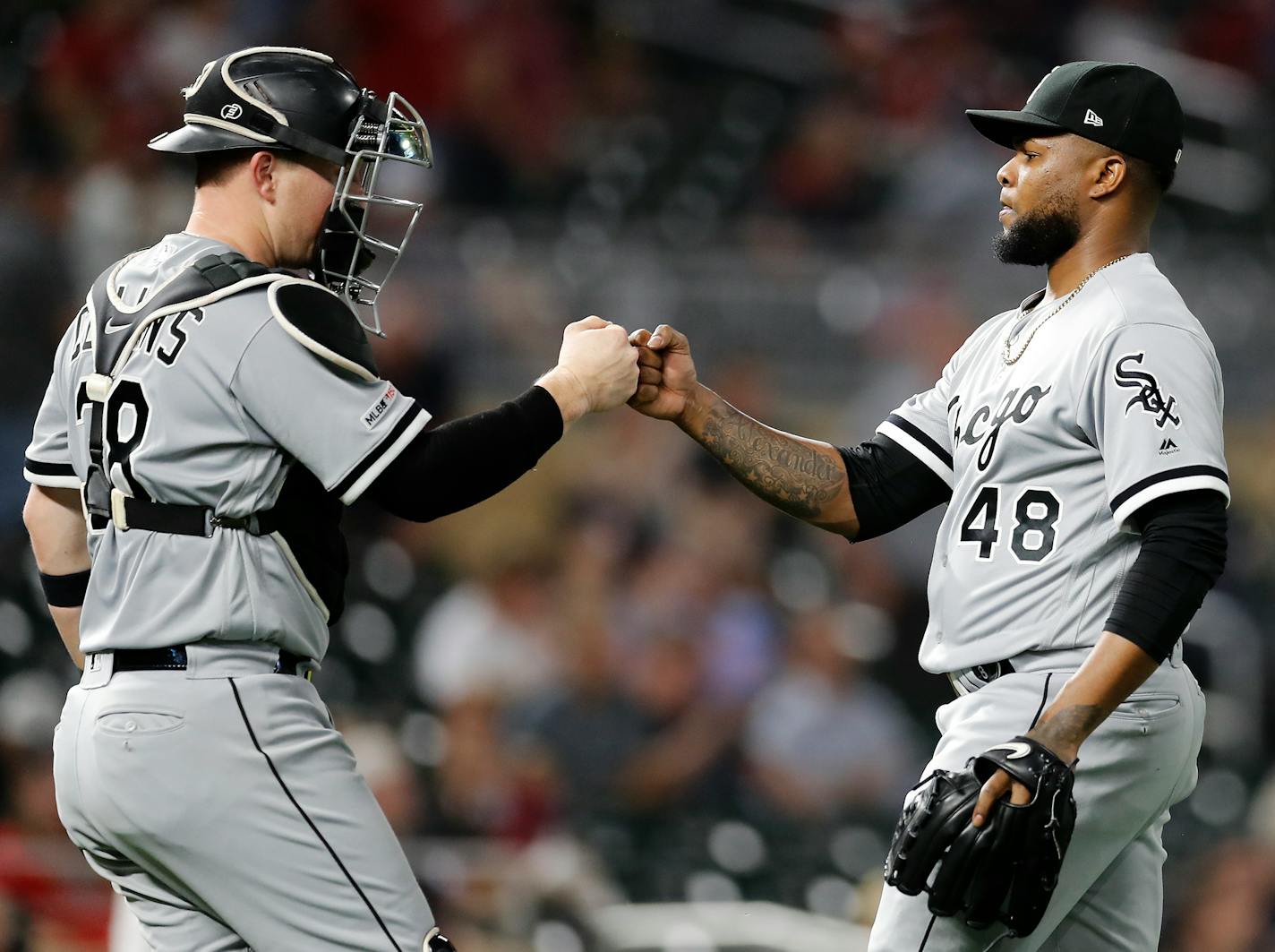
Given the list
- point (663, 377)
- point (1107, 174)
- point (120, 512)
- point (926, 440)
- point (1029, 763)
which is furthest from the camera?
point (663, 377)

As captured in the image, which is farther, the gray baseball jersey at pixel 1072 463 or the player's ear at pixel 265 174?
the player's ear at pixel 265 174

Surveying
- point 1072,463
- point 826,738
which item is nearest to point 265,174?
point 1072,463

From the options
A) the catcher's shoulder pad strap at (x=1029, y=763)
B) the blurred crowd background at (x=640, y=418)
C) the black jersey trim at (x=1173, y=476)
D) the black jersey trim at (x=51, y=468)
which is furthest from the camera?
the blurred crowd background at (x=640, y=418)

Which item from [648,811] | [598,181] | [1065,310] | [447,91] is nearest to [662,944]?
[648,811]

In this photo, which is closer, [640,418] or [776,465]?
[776,465]

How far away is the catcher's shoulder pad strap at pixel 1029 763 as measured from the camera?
258 cm

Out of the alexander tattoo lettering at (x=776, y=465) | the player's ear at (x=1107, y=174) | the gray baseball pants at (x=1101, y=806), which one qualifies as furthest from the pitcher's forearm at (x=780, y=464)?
the player's ear at (x=1107, y=174)

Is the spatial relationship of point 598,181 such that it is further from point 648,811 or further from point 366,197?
point 366,197

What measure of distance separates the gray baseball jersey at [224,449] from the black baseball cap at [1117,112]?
4.54 feet

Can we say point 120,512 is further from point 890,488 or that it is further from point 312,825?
point 890,488

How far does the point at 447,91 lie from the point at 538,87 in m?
0.48

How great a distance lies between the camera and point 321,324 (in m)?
2.68

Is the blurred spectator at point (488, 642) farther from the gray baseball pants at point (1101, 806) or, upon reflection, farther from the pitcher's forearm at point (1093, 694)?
the pitcher's forearm at point (1093, 694)

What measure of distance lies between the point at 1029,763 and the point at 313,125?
1.65m
